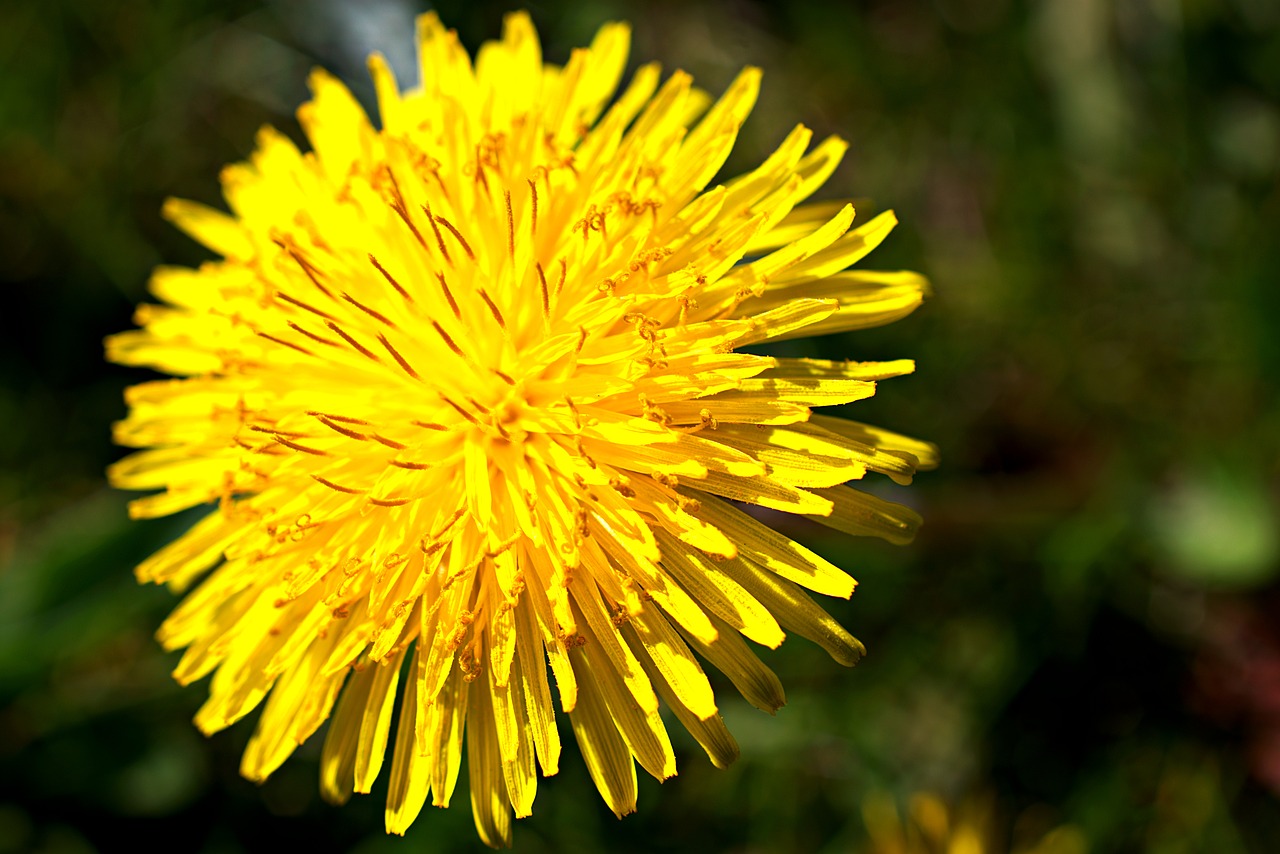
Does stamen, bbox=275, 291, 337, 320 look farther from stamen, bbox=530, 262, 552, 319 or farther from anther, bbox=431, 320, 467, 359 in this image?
stamen, bbox=530, 262, 552, 319

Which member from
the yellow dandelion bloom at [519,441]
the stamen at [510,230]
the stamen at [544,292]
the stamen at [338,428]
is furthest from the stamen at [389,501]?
the stamen at [510,230]

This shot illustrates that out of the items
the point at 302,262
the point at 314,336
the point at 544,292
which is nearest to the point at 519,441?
the point at 544,292

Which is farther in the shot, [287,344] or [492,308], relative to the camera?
[287,344]

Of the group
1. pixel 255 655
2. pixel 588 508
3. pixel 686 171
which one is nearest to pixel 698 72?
pixel 686 171

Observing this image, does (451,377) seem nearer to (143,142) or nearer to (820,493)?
(820,493)

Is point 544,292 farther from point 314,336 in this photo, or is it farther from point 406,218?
point 314,336

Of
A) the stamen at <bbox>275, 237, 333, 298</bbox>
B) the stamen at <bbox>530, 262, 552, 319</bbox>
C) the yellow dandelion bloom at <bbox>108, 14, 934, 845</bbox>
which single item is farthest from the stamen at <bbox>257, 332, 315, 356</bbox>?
the stamen at <bbox>530, 262, 552, 319</bbox>
